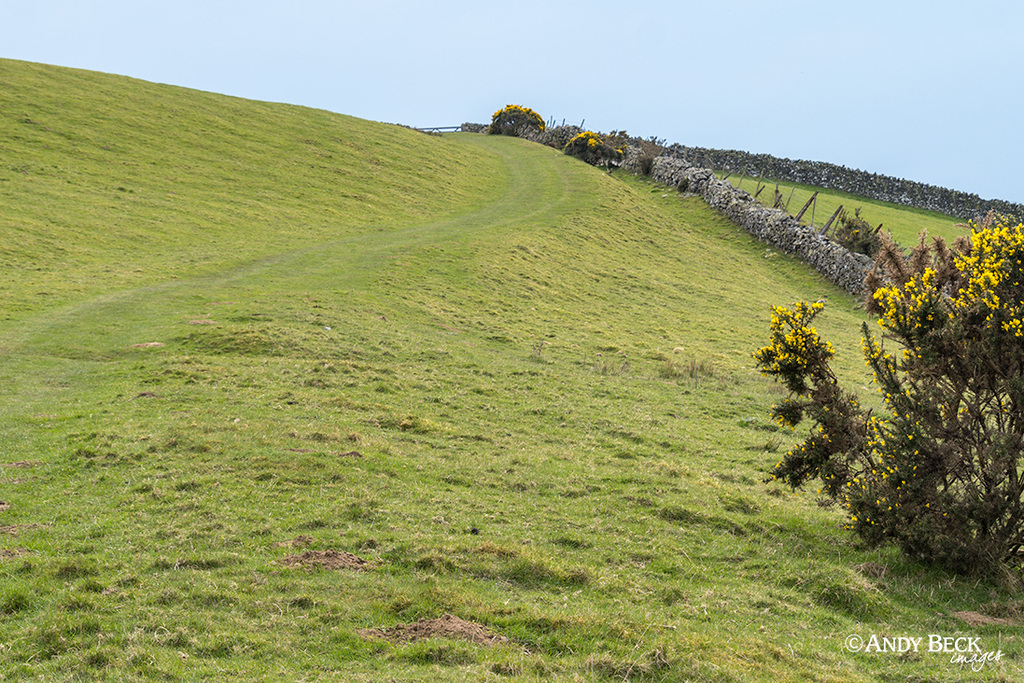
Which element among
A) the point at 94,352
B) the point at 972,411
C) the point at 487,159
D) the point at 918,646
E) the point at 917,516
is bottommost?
the point at 94,352

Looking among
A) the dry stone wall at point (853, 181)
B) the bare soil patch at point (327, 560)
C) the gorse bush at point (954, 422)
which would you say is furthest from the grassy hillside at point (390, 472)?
the dry stone wall at point (853, 181)

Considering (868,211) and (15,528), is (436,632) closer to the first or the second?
(15,528)

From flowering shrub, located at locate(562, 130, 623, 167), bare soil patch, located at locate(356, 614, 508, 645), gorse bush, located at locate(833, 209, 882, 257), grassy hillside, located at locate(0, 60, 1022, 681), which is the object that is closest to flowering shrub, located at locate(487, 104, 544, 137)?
flowering shrub, located at locate(562, 130, 623, 167)

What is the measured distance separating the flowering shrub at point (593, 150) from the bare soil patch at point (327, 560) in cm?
7394

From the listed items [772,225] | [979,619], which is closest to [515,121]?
[772,225]

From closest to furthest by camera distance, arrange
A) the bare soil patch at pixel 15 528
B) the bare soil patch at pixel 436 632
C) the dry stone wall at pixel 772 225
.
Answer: the bare soil patch at pixel 436 632 → the bare soil patch at pixel 15 528 → the dry stone wall at pixel 772 225

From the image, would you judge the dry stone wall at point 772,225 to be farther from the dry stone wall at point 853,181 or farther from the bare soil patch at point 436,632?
the bare soil patch at point 436,632

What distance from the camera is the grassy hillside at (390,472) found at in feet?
25.3

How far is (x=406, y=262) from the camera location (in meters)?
35.5

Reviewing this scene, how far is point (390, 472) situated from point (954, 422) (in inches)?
386

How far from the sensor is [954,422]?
36.7 ft

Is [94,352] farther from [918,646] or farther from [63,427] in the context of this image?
[918,646]

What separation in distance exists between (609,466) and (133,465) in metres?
9.45

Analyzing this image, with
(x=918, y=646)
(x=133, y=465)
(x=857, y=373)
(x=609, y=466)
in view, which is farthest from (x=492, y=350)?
(x=918, y=646)
